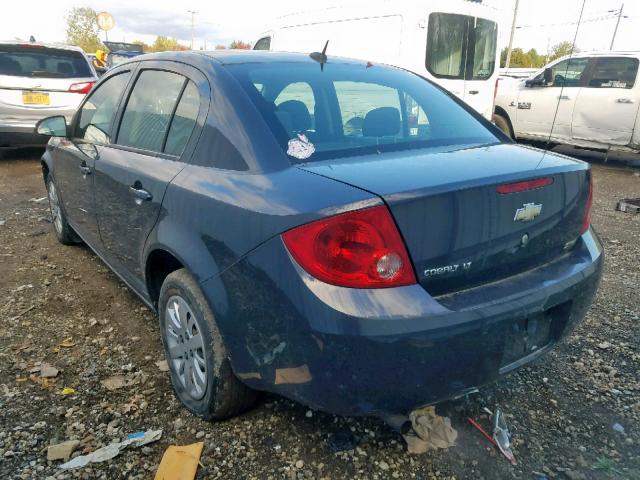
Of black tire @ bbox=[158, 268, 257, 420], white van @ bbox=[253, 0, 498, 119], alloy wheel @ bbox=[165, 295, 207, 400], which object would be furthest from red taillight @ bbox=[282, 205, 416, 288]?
white van @ bbox=[253, 0, 498, 119]

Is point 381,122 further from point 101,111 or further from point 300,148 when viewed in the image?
point 101,111

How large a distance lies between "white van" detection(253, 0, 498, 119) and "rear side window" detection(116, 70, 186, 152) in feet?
18.6

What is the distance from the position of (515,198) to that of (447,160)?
1.03 ft

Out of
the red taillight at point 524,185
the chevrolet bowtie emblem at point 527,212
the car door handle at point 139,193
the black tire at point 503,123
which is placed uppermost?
the red taillight at point 524,185

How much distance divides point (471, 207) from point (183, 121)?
4.54 feet

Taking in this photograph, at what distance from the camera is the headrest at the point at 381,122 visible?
2418mm

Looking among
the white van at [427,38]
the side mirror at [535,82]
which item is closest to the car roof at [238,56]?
the white van at [427,38]

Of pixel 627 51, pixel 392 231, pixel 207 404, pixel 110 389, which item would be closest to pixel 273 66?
pixel 392 231

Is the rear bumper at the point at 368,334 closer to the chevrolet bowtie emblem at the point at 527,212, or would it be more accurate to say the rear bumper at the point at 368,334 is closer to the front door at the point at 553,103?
the chevrolet bowtie emblem at the point at 527,212

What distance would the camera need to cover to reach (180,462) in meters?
2.13

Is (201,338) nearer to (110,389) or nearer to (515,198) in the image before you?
(110,389)

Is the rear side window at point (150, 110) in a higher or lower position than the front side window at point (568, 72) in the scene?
higher

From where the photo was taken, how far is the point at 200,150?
227 cm

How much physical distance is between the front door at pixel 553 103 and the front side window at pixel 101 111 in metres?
8.08
